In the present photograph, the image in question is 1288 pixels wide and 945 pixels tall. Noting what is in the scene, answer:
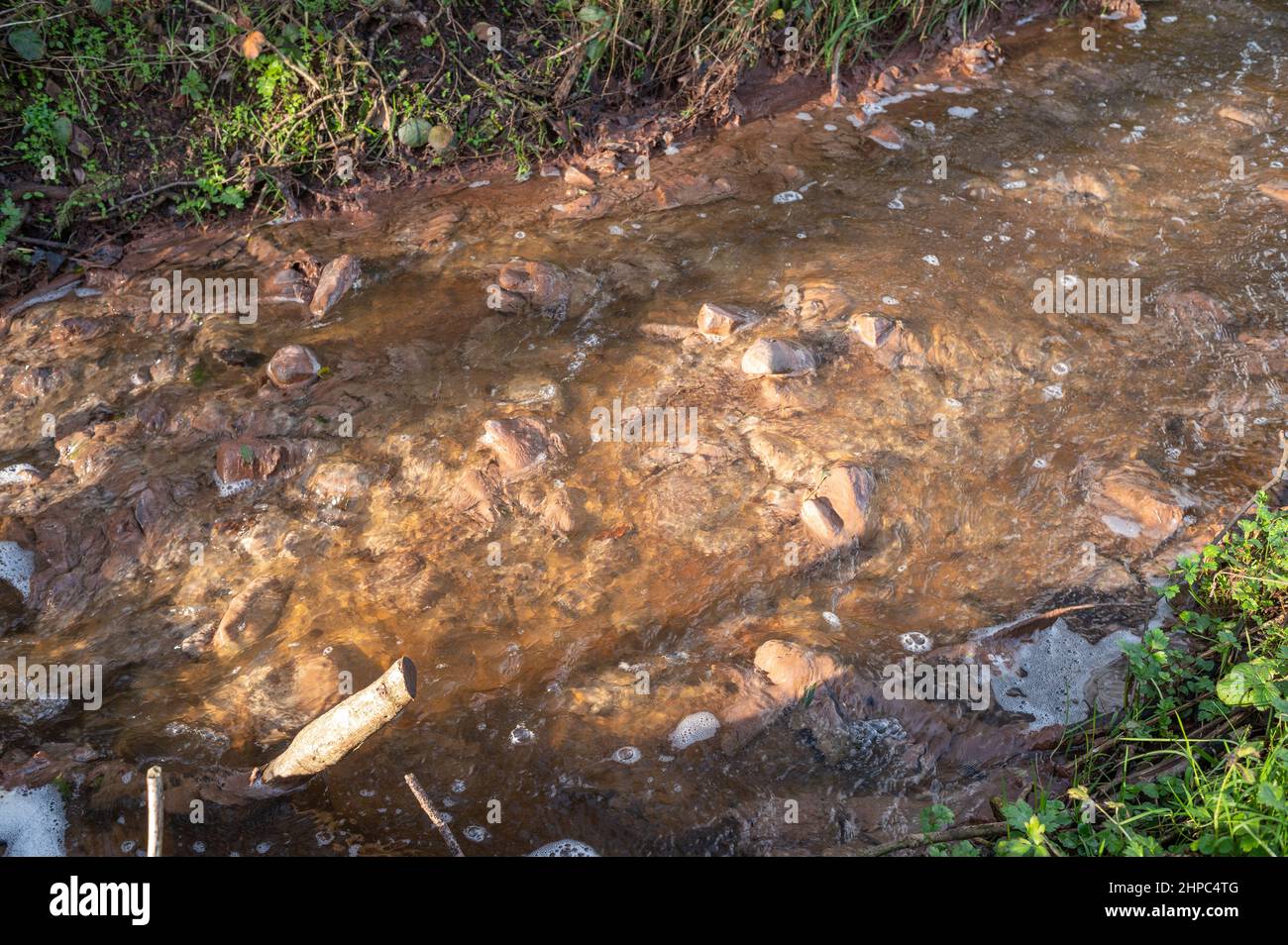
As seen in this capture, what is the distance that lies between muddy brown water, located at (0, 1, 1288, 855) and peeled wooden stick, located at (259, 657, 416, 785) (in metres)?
0.14

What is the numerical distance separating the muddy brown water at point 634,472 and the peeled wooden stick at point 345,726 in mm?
144

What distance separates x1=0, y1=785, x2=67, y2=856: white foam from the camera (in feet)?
7.84

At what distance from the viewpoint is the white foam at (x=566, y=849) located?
7.84ft

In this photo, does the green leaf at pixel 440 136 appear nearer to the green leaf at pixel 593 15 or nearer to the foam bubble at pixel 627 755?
the green leaf at pixel 593 15

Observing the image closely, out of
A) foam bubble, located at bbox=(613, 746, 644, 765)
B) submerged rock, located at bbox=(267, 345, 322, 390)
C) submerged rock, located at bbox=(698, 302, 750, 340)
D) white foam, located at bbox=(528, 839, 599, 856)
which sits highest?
submerged rock, located at bbox=(698, 302, 750, 340)

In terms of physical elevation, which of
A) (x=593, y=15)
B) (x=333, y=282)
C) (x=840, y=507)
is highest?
(x=593, y=15)

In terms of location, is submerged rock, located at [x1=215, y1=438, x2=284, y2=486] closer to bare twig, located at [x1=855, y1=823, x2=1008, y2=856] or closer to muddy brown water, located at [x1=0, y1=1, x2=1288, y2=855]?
muddy brown water, located at [x1=0, y1=1, x2=1288, y2=855]

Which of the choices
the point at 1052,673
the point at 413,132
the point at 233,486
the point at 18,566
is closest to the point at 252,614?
the point at 233,486

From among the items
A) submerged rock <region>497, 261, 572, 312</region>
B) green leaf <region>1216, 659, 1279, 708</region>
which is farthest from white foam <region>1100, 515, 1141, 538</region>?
submerged rock <region>497, 261, 572, 312</region>

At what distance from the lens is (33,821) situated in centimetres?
243

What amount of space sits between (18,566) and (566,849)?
213cm

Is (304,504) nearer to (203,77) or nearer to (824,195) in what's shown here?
(203,77)

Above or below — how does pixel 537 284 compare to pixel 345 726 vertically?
above

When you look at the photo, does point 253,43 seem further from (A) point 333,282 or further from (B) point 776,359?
(B) point 776,359
